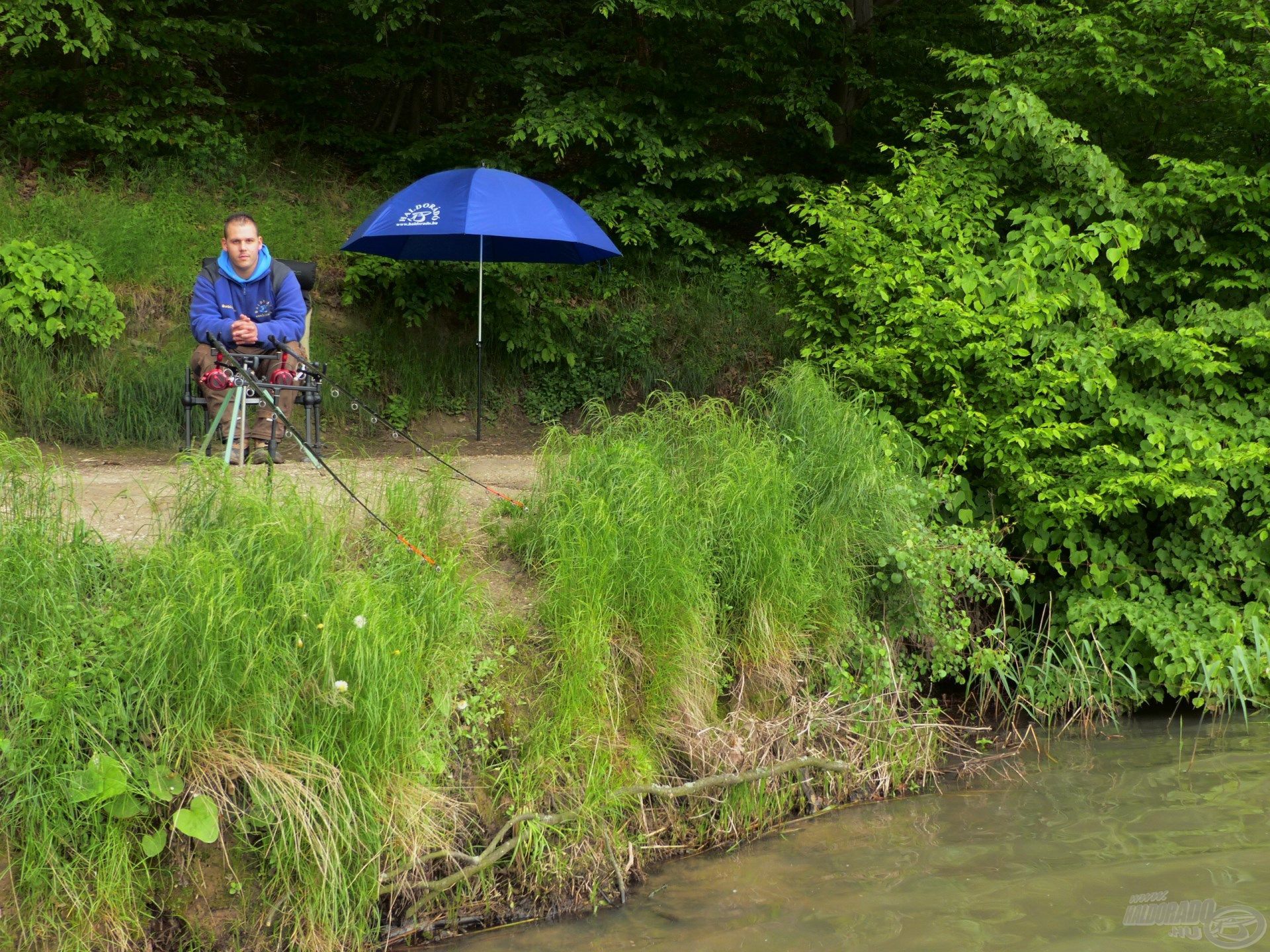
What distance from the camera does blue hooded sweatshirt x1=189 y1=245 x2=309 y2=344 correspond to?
6.34m

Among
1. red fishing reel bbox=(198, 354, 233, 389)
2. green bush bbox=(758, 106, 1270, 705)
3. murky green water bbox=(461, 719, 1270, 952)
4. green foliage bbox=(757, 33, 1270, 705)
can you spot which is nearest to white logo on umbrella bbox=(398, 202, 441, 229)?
red fishing reel bbox=(198, 354, 233, 389)

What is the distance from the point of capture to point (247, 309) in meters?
6.53

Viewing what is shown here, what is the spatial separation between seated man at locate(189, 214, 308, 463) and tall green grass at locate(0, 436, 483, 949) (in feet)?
7.35

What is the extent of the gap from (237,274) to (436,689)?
342cm

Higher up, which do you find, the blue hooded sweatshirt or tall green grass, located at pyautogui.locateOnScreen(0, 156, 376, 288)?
tall green grass, located at pyautogui.locateOnScreen(0, 156, 376, 288)

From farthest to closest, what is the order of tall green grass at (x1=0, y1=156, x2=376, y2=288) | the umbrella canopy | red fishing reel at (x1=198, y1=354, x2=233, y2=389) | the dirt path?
1. tall green grass at (x1=0, y1=156, x2=376, y2=288)
2. the umbrella canopy
3. red fishing reel at (x1=198, y1=354, x2=233, y2=389)
4. the dirt path

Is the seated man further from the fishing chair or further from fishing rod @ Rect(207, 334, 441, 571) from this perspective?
fishing rod @ Rect(207, 334, 441, 571)

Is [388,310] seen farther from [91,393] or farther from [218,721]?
[218,721]

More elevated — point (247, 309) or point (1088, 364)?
point (247, 309)

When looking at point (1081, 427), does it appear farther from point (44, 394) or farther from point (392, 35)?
point (392, 35)

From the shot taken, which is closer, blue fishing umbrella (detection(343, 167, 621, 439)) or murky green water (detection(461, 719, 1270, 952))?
murky green water (detection(461, 719, 1270, 952))

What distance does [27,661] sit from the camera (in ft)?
12.1

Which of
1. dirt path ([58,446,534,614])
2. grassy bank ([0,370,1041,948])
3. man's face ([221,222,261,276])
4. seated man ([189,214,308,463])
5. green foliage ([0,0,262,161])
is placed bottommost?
grassy bank ([0,370,1041,948])

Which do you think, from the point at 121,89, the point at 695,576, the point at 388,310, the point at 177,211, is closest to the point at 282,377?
the point at 695,576
